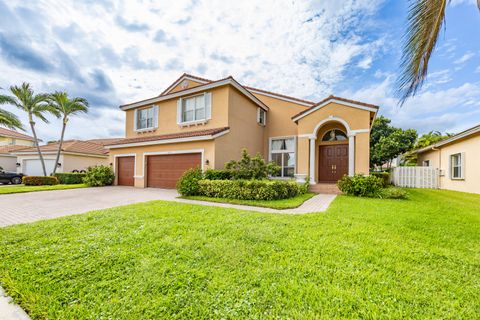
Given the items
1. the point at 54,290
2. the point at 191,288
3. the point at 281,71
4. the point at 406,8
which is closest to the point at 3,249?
the point at 54,290

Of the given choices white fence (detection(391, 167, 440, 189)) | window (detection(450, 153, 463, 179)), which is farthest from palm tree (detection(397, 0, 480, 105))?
white fence (detection(391, 167, 440, 189))

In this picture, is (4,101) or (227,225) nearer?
(227,225)

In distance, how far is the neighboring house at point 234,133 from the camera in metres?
11.4

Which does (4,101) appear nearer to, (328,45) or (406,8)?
(328,45)

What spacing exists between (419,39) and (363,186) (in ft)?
26.3

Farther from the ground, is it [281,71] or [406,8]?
[281,71]

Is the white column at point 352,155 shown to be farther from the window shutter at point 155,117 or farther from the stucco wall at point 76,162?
the stucco wall at point 76,162

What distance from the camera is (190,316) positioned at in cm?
215

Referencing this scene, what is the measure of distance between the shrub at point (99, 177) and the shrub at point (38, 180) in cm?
447

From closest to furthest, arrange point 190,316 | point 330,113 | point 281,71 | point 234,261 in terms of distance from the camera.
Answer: point 190,316, point 234,261, point 330,113, point 281,71

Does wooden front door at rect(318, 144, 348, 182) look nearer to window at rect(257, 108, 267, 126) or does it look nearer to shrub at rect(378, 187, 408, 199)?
shrub at rect(378, 187, 408, 199)

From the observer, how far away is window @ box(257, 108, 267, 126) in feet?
49.8

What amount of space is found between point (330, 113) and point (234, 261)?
1100cm

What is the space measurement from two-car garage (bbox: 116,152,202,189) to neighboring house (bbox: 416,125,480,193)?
15.3 meters
